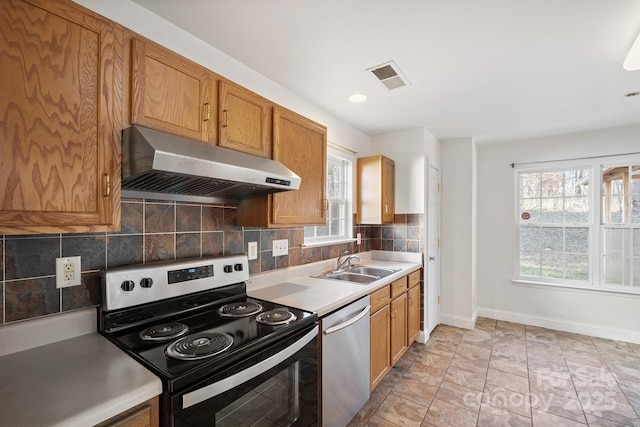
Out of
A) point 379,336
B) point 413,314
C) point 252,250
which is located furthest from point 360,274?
point 252,250

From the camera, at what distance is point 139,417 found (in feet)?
2.75

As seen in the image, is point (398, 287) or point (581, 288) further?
point (581, 288)

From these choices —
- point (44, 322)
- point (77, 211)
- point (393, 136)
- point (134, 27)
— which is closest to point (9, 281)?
point (44, 322)

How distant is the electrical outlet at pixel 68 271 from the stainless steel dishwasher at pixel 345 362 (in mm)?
1160

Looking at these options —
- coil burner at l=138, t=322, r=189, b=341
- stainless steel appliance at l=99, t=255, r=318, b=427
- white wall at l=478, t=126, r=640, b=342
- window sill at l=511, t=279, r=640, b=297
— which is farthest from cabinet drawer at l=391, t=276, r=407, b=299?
window sill at l=511, t=279, r=640, b=297

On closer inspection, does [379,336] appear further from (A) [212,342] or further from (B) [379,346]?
(A) [212,342]

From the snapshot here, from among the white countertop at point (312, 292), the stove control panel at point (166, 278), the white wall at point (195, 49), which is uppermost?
the white wall at point (195, 49)

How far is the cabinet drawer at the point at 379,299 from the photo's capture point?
2.16m

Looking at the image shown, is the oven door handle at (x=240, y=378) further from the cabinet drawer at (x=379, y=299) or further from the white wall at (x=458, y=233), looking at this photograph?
the white wall at (x=458, y=233)

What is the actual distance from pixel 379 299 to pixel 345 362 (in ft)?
2.00

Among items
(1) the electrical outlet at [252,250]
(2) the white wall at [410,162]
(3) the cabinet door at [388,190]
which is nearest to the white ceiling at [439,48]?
(2) the white wall at [410,162]

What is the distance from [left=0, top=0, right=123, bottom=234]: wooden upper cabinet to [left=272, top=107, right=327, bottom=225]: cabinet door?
0.86m

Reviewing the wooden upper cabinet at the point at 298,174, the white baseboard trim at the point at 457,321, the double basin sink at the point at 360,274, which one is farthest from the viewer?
the white baseboard trim at the point at 457,321

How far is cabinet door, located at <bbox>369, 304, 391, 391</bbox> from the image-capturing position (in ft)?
7.06
